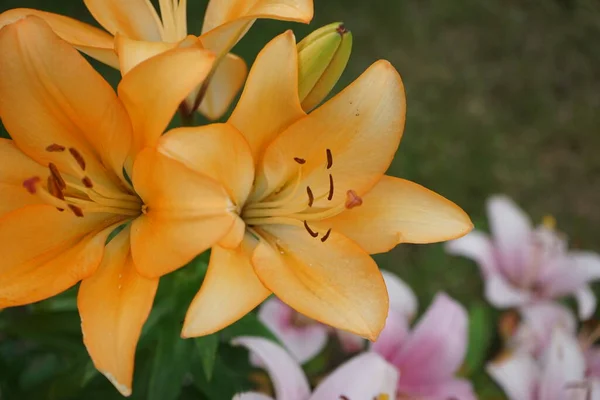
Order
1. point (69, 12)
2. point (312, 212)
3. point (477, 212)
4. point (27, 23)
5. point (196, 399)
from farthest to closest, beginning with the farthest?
point (477, 212) → point (69, 12) → point (196, 399) → point (312, 212) → point (27, 23)

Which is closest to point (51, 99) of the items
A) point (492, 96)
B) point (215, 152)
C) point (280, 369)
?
point (215, 152)

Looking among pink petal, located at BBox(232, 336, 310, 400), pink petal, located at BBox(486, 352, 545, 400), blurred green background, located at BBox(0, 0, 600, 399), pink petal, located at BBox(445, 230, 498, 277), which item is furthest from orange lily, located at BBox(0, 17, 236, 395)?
blurred green background, located at BBox(0, 0, 600, 399)

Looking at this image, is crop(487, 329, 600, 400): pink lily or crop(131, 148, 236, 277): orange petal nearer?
→ crop(131, 148, 236, 277): orange petal

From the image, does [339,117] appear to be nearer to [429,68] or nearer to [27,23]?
[27,23]

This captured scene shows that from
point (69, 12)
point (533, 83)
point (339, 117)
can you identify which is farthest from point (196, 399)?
point (533, 83)

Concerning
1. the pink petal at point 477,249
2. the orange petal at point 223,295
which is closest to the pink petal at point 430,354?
the pink petal at point 477,249

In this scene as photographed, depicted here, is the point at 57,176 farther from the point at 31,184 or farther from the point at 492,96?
the point at 492,96

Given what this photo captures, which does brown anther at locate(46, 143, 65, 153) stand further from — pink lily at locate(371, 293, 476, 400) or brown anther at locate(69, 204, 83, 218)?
pink lily at locate(371, 293, 476, 400)
